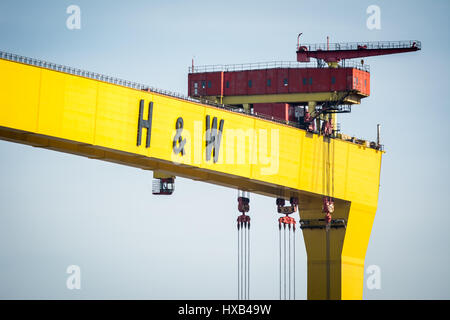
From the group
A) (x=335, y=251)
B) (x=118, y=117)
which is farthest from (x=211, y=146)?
(x=335, y=251)

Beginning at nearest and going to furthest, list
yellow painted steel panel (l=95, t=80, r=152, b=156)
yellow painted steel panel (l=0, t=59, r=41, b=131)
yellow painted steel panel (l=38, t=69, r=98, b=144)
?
yellow painted steel panel (l=0, t=59, r=41, b=131)
yellow painted steel panel (l=38, t=69, r=98, b=144)
yellow painted steel panel (l=95, t=80, r=152, b=156)

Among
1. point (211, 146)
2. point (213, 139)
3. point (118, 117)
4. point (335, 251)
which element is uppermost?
point (118, 117)

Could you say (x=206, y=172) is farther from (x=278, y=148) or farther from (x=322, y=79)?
(x=322, y=79)

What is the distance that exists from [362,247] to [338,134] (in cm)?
1103

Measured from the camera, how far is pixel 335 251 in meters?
88.4

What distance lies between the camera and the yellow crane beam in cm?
5953

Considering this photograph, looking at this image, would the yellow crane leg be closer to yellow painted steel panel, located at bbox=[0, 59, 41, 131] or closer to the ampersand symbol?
the ampersand symbol

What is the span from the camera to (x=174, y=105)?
→ 67.6m

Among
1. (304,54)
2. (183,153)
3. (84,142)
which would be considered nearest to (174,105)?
(183,153)

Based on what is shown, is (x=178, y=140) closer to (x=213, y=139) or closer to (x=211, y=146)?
(x=211, y=146)

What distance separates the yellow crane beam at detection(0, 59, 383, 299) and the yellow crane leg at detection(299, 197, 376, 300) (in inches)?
3.4

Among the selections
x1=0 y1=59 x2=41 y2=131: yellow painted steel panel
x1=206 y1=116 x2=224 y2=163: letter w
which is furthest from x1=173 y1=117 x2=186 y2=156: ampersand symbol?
x1=0 y1=59 x2=41 y2=131: yellow painted steel panel

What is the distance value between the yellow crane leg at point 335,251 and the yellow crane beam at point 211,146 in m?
0.09

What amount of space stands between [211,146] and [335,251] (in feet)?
75.8
